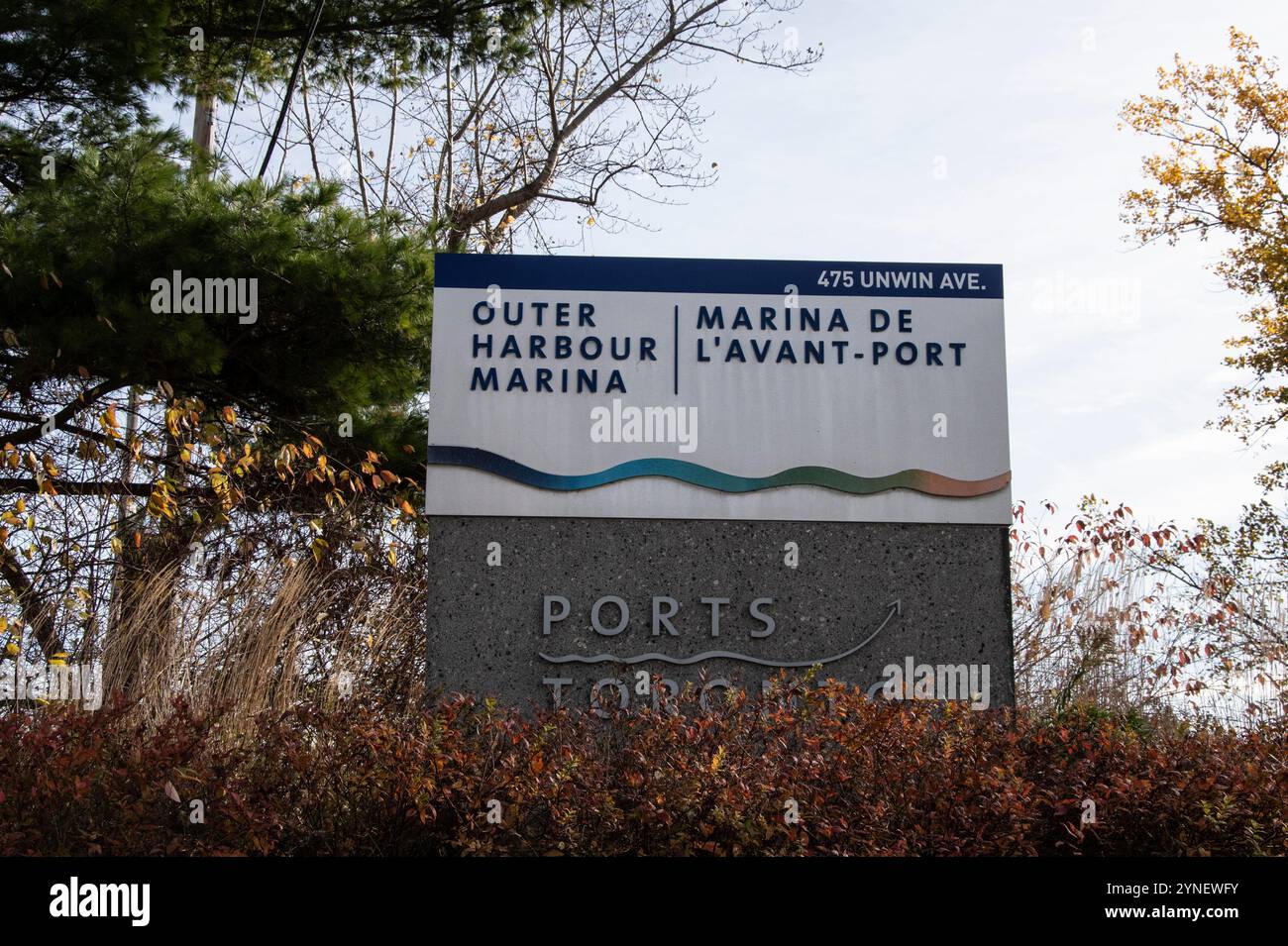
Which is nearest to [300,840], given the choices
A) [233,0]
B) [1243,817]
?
[1243,817]

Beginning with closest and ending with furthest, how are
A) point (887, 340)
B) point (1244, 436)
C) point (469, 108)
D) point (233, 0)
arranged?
1. point (887, 340)
2. point (233, 0)
3. point (469, 108)
4. point (1244, 436)

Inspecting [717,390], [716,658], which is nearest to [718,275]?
[717,390]

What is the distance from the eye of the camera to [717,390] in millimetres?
6926

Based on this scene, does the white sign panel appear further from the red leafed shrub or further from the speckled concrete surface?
the red leafed shrub

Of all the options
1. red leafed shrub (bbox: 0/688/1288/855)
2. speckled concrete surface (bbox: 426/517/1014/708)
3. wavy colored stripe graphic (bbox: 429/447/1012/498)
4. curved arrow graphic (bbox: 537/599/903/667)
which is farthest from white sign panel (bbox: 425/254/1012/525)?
red leafed shrub (bbox: 0/688/1288/855)

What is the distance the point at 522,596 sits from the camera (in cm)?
658

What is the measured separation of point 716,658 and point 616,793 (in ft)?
6.59

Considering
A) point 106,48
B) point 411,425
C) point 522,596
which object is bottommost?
point 522,596

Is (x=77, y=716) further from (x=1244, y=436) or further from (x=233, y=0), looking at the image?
(x=1244, y=436)

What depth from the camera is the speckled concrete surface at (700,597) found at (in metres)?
6.53

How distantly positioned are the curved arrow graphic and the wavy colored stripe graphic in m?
0.67

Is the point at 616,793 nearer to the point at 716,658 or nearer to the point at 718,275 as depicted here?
the point at 716,658

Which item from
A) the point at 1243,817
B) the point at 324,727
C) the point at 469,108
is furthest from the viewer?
the point at 469,108

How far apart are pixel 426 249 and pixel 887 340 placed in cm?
372
